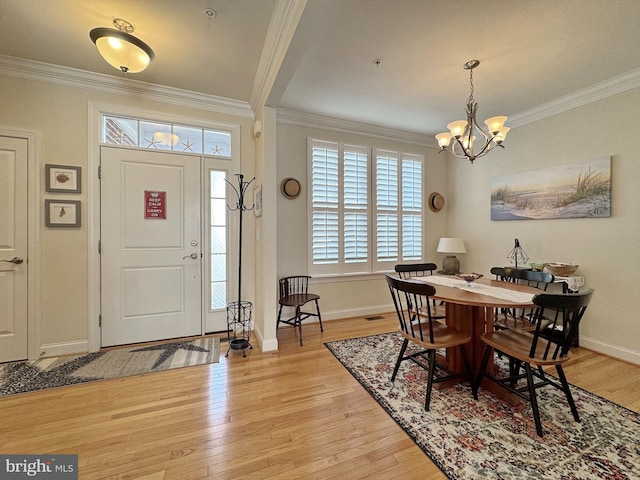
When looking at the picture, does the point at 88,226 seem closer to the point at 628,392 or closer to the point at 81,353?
the point at 81,353

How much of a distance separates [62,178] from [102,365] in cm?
182

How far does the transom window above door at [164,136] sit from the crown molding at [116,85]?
25 cm

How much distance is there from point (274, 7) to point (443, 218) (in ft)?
12.6

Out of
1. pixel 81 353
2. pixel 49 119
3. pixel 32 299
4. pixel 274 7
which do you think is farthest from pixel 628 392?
pixel 49 119

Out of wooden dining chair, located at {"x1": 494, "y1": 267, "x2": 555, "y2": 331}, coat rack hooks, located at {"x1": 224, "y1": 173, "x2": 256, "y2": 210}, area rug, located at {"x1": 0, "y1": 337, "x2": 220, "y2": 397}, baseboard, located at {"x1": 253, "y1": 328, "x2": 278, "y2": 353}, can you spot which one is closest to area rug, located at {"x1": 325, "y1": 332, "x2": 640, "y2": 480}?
wooden dining chair, located at {"x1": 494, "y1": 267, "x2": 555, "y2": 331}

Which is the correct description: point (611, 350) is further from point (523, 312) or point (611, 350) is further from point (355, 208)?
point (355, 208)

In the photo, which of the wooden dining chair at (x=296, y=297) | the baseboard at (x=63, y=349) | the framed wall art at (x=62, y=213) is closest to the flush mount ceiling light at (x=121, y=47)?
the framed wall art at (x=62, y=213)

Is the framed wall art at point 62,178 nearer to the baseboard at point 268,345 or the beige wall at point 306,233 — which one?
the beige wall at point 306,233

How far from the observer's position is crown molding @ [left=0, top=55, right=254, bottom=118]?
2.44m

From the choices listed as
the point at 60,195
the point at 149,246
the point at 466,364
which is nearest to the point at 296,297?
the point at 149,246

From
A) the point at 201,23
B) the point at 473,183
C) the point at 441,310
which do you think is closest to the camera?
the point at 201,23

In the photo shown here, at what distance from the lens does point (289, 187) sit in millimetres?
3512

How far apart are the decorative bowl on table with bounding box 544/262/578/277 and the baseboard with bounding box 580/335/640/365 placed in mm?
746

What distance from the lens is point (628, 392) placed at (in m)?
2.08
